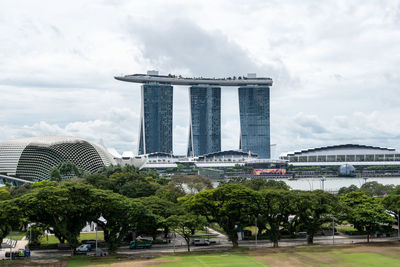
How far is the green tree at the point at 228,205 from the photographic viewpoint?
58.6 meters

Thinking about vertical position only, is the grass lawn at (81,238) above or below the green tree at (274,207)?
below

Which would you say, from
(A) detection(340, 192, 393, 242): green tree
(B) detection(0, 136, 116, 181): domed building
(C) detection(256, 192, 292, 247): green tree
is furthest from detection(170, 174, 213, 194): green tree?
(B) detection(0, 136, 116, 181): domed building

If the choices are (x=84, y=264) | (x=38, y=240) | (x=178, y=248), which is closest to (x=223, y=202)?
(x=178, y=248)

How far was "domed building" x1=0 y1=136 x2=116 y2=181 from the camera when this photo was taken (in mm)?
154750

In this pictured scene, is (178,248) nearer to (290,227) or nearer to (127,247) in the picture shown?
(127,247)

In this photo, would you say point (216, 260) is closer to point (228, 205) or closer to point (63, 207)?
point (228, 205)

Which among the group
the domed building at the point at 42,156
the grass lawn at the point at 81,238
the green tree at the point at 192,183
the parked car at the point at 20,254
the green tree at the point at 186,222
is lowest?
the grass lawn at the point at 81,238

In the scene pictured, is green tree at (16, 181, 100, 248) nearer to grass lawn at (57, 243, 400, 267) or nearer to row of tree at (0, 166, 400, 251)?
row of tree at (0, 166, 400, 251)

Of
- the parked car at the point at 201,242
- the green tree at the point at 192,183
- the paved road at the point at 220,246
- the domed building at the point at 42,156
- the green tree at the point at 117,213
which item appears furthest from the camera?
A: the domed building at the point at 42,156

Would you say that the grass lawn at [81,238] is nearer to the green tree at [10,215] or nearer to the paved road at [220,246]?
the paved road at [220,246]

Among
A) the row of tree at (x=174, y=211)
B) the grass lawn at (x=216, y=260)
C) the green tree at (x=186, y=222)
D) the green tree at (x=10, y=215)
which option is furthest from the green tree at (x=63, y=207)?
the grass lawn at (x=216, y=260)

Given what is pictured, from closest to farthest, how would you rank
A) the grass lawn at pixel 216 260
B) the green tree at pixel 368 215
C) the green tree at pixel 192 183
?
the grass lawn at pixel 216 260 → the green tree at pixel 368 215 → the green tree at pixel 192 183

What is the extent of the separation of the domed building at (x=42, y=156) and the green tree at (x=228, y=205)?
10776cm

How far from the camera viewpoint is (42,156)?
520ft
